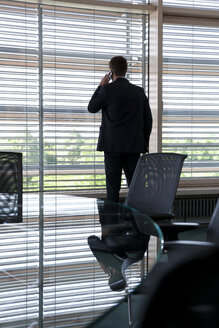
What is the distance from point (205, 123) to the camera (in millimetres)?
6465

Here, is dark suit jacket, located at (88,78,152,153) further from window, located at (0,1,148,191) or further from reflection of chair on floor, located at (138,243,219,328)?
reflection of chair on floor, located at (138,243,219,328)

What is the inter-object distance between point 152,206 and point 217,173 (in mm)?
3683

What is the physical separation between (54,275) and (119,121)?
3.19 m

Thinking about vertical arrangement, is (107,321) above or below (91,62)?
below

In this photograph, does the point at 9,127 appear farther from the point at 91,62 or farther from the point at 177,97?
the point at 177,97

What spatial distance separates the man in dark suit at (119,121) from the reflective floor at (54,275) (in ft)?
7.44

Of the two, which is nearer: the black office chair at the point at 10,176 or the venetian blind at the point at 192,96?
the black office chair at the point at 10,176

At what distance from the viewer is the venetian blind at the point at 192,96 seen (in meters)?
6.23

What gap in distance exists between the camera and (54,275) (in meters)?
1.60

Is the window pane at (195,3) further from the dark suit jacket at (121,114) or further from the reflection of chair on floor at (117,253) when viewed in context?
the reflection of chair on floor at (117,253)

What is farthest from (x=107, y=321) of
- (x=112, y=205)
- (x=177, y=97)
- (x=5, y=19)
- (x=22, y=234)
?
(x=177, y=97)

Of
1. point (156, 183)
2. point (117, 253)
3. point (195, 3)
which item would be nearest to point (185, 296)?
point (117, 253)

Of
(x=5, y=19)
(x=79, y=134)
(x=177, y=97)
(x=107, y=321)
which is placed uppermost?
(x=5, y=19)

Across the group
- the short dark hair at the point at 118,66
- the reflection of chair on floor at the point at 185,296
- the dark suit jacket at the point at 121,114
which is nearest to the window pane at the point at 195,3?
the short dark hair at the point at 118,66
